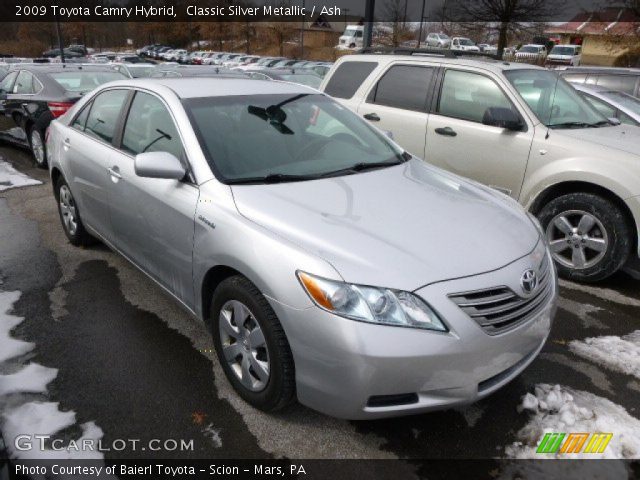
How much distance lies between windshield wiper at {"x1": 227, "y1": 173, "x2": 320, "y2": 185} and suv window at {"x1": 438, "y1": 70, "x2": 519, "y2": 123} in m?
2.68

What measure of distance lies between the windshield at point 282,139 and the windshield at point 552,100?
1.94 meters

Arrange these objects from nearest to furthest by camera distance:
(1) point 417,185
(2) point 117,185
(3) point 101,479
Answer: (3) point 101,479
(1) point 417,185
(2) point 117,185

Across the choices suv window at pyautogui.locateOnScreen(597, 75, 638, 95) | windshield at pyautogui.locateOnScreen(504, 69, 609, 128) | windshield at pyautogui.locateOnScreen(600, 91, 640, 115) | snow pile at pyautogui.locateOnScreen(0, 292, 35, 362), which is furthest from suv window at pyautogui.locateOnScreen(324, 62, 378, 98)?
suv window at pyautogui.locateOnScreen(597, 75, 638, 95)

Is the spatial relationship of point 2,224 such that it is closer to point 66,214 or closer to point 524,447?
point 66,214

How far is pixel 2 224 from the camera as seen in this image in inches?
216

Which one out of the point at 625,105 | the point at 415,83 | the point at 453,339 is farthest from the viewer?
the point at 625,105

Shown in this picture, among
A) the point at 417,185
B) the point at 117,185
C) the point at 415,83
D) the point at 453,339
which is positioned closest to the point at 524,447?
the point at 453,339

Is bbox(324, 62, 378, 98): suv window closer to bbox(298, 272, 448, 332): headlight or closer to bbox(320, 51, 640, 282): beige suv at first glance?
bbox(320, 51, 640, 282): beige suv

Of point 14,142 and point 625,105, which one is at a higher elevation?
point 625,105

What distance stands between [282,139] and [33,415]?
2.10 m

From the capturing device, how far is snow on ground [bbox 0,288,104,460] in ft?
7.77

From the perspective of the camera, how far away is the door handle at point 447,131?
500 cm

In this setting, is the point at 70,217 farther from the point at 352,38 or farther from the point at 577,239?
the point at 352,38

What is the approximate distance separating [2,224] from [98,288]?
233 cm
